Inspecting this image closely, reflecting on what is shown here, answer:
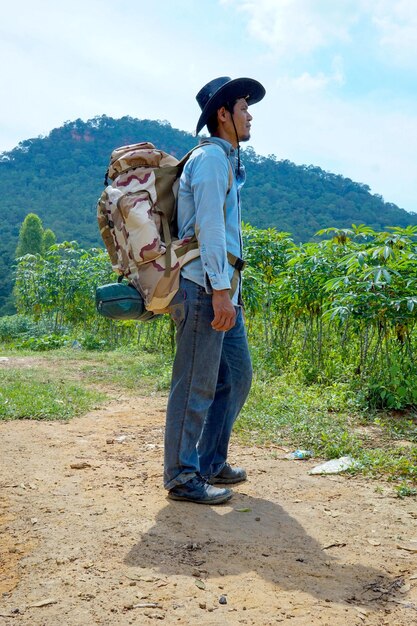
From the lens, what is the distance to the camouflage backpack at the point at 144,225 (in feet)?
8.75

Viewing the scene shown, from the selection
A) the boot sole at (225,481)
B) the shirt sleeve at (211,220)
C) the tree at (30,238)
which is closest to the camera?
the shirt sleeve at (211,220)

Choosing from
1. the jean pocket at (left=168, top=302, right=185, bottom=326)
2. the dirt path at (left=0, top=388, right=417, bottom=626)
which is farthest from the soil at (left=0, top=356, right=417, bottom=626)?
the jean pocket at (left=168, top=302, right=185, bottom=326)

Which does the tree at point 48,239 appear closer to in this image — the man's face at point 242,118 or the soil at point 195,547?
the soil at point 195,547

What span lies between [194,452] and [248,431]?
1.50m

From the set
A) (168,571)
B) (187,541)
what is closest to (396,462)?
(187,541)

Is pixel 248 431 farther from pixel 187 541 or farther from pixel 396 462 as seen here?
pixel 187 541

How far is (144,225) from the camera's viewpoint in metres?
2.66

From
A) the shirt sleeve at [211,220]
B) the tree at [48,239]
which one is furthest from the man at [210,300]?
the tree at [48,239]

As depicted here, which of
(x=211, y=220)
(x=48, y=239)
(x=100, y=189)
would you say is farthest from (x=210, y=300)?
(x=100, y=189)

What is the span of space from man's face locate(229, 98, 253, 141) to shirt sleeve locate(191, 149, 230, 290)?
31 centimetres

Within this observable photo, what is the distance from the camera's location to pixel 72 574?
7.13 feet

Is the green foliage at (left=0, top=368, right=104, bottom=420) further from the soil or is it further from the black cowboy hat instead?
the black cowboy hat

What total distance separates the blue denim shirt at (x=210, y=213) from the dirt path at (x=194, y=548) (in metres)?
1.01

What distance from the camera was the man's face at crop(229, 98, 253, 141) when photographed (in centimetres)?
293
